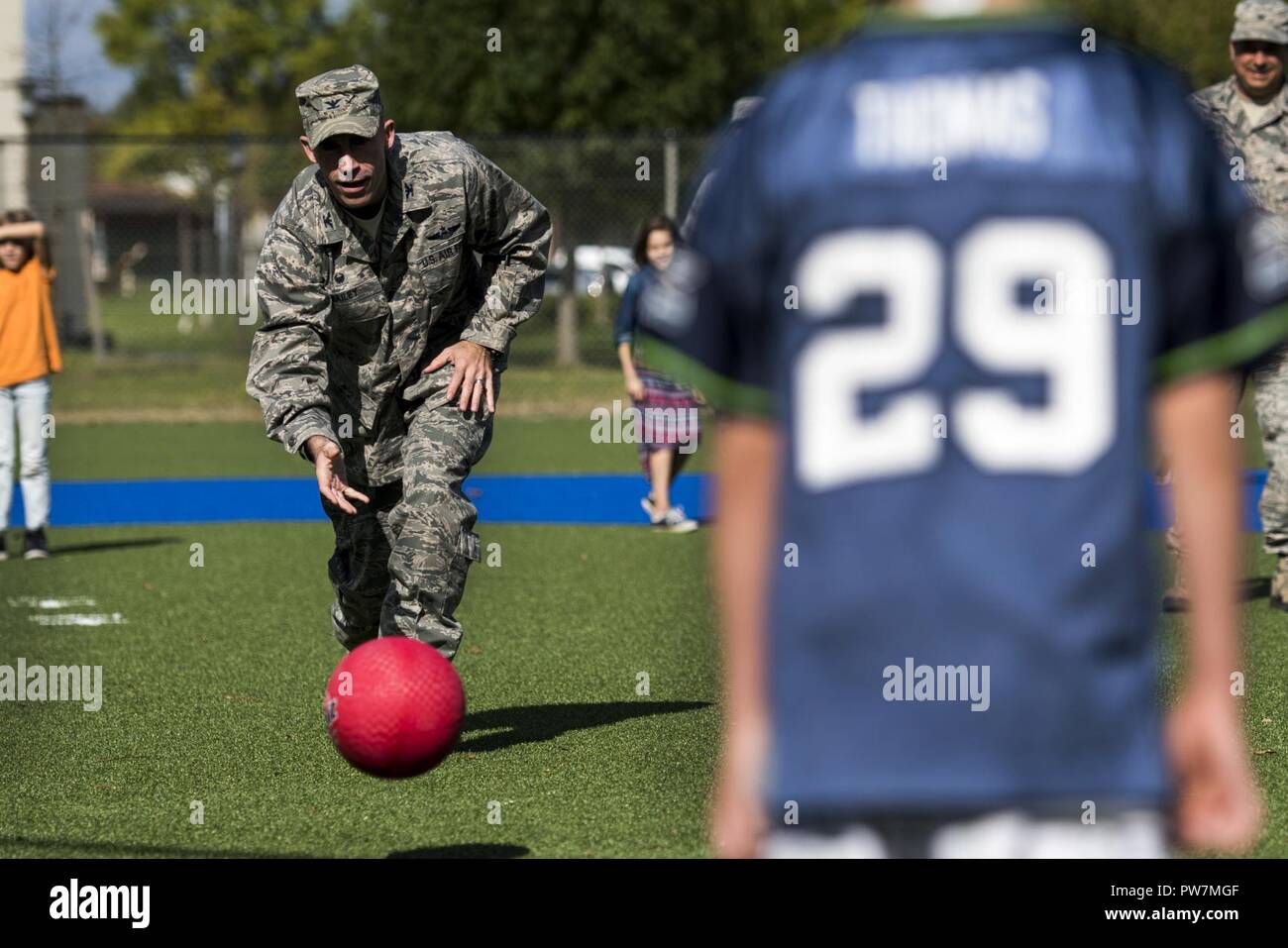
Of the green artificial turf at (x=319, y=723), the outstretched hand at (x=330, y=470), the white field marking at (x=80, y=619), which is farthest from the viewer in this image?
the white field marking at (x=80, y=619)

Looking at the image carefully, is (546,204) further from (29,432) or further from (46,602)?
(46,602)

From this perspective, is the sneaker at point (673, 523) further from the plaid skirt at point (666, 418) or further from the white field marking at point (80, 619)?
the white field marking at point (80, 619)

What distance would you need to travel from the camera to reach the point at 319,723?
7.69m

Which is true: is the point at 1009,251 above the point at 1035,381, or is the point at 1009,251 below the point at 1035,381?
above

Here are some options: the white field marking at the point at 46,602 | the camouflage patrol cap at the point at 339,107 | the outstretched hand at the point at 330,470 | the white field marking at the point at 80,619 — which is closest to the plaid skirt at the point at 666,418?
the white field marking at the point at 46,602

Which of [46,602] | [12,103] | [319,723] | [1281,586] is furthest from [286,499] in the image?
[12,103]

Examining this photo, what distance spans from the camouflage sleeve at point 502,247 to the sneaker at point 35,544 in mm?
6782

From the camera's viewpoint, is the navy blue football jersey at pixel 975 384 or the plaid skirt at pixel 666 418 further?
the plaid skirt at pixel 666 418

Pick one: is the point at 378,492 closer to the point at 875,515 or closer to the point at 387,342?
the point at 387,342

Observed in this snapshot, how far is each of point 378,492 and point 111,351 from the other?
2365 centimetres

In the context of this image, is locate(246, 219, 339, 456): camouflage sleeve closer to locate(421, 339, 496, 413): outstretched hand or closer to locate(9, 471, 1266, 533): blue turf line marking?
locate(421, 339, 496, 413): outstretched hand

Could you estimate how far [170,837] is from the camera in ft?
19.6

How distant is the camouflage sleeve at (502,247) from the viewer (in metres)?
7.21
